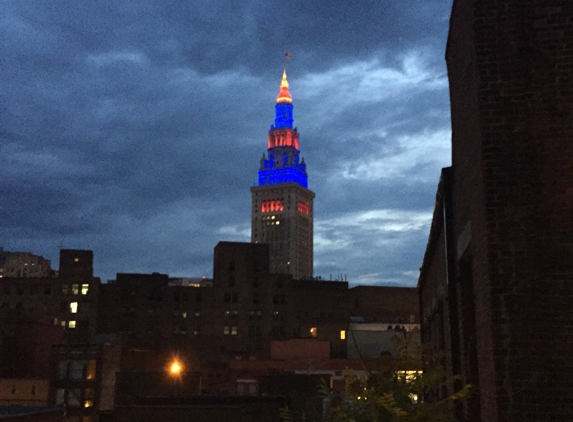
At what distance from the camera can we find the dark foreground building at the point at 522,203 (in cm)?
717

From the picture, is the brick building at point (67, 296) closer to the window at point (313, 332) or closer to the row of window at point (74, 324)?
the row of window at point (74, 324)

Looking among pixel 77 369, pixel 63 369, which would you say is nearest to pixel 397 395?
pixel 77 369

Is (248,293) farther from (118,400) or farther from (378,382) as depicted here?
(378,382)

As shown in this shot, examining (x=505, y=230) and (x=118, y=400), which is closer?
(x=505, y=230)

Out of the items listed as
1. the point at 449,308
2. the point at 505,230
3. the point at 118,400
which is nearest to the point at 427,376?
the point at 505,230

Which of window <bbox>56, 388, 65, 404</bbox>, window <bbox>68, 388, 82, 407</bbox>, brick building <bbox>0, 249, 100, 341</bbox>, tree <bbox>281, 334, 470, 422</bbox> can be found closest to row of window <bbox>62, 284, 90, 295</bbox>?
brick building <bbox>0, 249, 100, 341</bbox>

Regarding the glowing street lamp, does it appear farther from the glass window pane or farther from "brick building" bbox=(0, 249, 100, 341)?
"brick building" bbox=(0, 249, 100, 341)

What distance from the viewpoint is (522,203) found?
25.0 ft

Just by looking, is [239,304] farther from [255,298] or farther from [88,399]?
[88,399]

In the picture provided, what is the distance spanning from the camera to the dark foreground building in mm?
7172

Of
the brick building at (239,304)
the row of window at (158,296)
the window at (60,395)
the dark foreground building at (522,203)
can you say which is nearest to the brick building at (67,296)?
the brick building at (239,304)

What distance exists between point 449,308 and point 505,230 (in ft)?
14.6

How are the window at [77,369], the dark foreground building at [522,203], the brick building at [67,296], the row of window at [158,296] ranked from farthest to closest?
1. the row of window at [158,296]
2. the brick building at [67,296]
3. the window at [77,369]
4. the dark foreground building at [522,203]

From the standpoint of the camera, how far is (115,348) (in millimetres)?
60781
